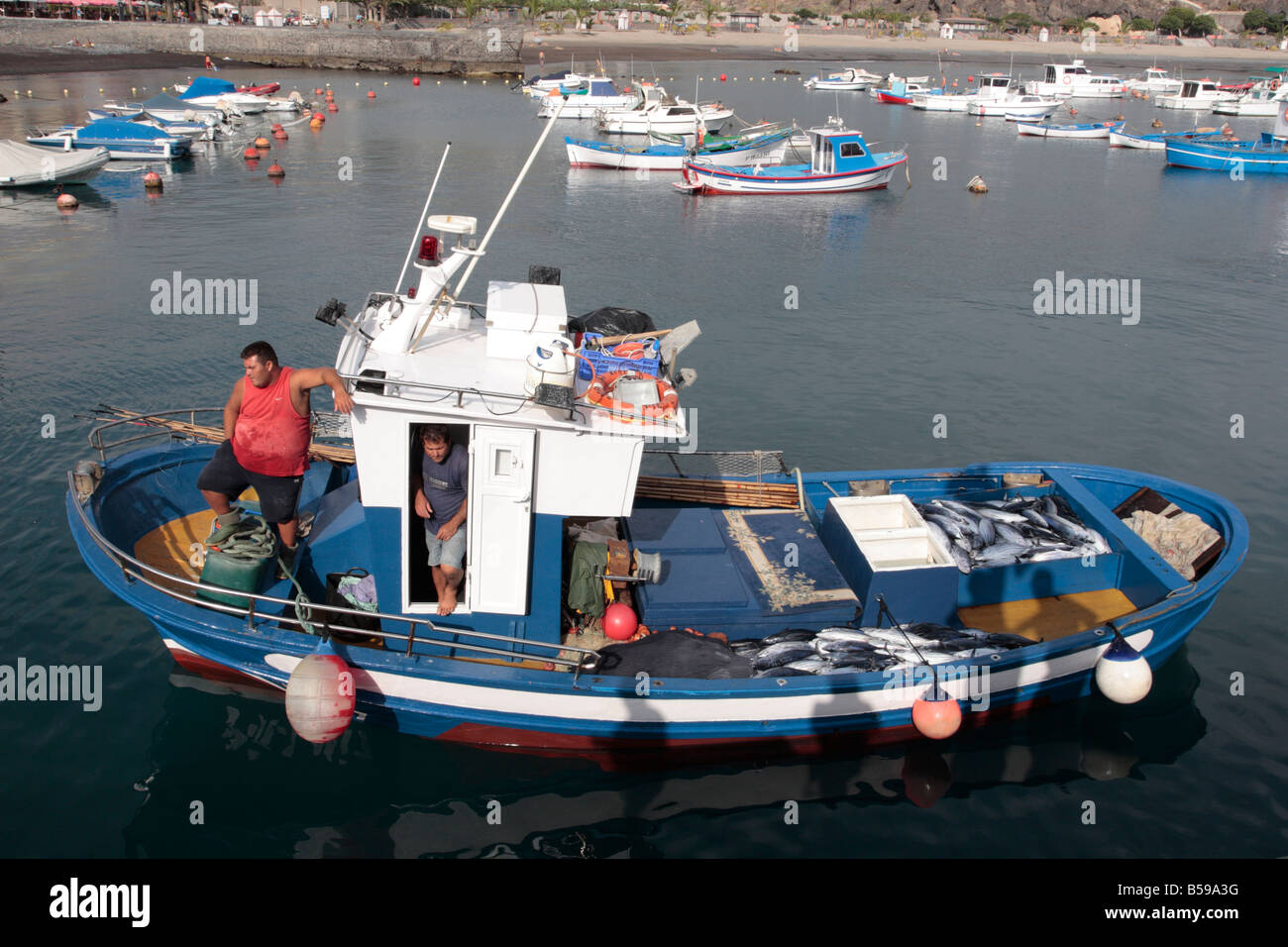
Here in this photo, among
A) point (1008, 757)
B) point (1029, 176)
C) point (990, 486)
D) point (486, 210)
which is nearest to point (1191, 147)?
point (1029, 176)

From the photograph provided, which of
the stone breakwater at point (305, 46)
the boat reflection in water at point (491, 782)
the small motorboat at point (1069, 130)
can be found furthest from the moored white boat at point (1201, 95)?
the boat reflection in water at point (491, 782)

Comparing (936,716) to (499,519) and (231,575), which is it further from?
(231,575)

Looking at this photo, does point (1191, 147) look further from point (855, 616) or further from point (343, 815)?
point (343, 815)

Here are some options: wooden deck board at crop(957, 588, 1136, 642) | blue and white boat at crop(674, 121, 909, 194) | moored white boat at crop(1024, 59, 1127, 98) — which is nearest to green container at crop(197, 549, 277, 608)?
wooden deck board at crop(957, 588, 1136, 642)

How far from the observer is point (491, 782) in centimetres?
A: 919

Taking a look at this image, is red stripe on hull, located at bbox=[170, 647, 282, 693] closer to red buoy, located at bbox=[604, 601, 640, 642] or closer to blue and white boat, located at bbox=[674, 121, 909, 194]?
red buoy, located at bbox=[604, 601, 640, 642]

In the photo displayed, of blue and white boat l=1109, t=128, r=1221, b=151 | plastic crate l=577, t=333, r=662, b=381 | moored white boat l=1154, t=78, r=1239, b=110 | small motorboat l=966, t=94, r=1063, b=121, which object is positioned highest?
moored white boat l=1154, t=78, r=1239, b=110

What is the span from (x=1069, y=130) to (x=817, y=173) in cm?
2526

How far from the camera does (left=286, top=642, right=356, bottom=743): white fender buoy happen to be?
7.95 metres

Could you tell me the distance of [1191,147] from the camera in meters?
42.7
